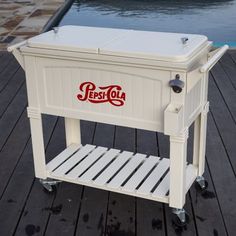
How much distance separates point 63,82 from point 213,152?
3.62 feet

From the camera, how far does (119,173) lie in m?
2.31

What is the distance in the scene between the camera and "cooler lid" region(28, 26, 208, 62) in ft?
6.02

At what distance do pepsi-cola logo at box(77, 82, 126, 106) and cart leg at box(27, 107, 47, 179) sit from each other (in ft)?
0.86

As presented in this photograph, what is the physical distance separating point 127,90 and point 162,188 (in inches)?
20.1

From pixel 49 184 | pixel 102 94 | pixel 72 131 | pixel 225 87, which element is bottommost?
pixel 225 87

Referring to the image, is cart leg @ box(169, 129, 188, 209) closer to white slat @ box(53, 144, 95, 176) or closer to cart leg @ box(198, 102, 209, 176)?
cart leg @ box(198, 102, 209, 176)

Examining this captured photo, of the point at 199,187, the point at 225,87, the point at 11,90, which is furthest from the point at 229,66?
the point at 199,187

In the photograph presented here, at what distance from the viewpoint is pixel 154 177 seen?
2.28 m

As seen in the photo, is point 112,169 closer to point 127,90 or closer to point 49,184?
point 49,184

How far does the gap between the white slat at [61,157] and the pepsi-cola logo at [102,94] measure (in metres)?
0.48

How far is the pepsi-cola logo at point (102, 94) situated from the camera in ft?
6.48

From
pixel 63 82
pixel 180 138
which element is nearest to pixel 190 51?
pixel 180 138

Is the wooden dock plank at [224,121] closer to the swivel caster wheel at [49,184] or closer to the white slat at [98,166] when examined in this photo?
the white slat at [98,166]

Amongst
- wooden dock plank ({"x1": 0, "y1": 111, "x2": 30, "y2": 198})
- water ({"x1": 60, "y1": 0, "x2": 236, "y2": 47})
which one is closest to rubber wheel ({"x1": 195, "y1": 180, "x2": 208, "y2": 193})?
wooden dock plank ({"x1": 0, "y1": 111, "x2": 30, "y2": 198})
